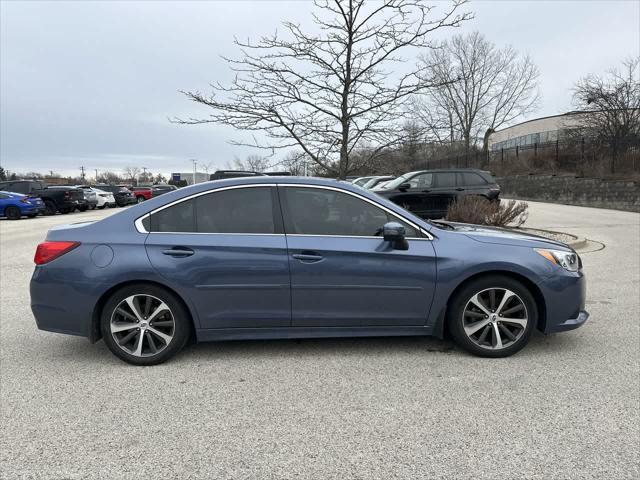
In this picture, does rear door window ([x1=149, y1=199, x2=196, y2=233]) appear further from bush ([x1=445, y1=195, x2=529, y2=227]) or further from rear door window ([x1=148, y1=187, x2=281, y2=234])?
bush ([x1=445, y1=195, x2=529, y2=227])

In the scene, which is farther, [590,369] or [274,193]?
[274,193]

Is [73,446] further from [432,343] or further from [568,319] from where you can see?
[568,319]

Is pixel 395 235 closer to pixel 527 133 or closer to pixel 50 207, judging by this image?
pixel 50 207

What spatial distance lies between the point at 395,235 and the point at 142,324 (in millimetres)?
2209

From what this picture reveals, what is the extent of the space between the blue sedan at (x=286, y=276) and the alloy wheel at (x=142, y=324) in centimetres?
1

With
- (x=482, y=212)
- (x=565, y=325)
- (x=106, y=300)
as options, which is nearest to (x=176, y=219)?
(x=106, y=300)

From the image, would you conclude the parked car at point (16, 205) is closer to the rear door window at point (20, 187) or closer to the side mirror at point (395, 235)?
the rear door window at point (20, 187)

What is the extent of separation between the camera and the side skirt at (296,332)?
3824 mm

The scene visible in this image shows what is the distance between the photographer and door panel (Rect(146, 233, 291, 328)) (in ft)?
12.2

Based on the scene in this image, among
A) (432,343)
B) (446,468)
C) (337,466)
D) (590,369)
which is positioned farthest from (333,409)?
(590,369)

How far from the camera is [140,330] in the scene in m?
3.75

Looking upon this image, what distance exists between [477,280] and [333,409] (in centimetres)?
168

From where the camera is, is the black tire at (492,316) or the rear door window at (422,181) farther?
the rear door window at (422,181)

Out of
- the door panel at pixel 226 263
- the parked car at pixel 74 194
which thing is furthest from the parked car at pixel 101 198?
the door panel at pixel 226 263
